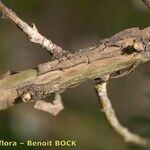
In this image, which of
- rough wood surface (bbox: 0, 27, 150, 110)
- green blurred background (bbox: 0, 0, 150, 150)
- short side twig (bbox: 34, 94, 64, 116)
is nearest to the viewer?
rough wood surface (bbox: 0, 27, 150, 110)

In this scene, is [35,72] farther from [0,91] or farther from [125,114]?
[125,114]

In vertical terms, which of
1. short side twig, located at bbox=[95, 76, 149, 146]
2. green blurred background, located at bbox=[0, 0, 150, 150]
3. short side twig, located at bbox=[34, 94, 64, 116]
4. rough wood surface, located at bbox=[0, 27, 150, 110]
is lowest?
rough wood surface, located at bbox=[0, 27, 150, 110]

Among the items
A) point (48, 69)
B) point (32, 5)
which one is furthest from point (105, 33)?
point (48, 69)

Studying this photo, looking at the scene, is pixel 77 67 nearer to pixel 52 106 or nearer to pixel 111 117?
pixel 52 106

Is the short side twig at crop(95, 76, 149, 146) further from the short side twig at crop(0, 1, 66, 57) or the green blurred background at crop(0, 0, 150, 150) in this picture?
the green blurred background at crop(0, 0, 150, 150)

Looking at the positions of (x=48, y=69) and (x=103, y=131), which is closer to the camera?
(x=48, y=69)

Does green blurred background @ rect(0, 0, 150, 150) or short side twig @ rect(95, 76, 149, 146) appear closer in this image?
short side twig @ rect(95, 76, 149, 146)

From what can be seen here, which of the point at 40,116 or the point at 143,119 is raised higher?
the point at 40,116

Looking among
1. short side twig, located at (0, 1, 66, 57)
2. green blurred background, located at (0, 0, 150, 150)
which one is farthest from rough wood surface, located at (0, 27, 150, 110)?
green blurred background, located at (0, 0, 150, 150)
